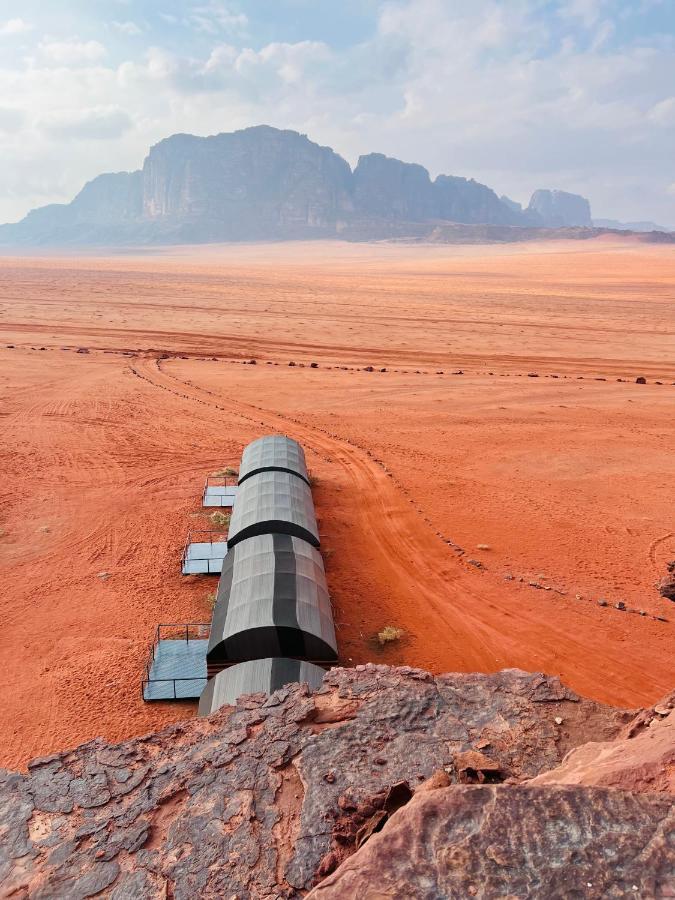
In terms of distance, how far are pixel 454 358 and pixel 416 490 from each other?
28.7 m

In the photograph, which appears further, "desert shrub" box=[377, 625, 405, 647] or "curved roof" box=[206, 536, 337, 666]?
"desert shrub" box=[377, 625, 405, 647]

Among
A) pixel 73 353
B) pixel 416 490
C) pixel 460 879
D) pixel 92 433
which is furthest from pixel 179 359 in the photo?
pixel 460 879

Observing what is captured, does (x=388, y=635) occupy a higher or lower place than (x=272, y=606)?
lower

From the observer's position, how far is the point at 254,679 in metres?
12.4

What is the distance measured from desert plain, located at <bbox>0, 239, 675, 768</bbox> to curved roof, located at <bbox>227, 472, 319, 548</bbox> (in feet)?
5.11

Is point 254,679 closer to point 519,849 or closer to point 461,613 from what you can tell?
point 461,613

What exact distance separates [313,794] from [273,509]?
11.6 m

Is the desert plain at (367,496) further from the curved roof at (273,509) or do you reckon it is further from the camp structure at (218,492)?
the curved roof at (273,509)

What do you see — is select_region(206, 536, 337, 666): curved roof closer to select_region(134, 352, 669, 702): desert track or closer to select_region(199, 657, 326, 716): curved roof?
select_region(199, 657, 326, 716): curved roof

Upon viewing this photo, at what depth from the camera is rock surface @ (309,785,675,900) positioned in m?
4.65

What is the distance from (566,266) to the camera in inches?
6334

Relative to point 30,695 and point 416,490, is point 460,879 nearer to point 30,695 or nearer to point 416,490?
point 30,695

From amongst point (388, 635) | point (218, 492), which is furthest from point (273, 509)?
point (388, 635)

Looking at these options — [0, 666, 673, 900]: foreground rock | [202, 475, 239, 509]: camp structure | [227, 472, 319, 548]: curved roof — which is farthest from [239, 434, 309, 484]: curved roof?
[0, 666, 673, 900]: foreground rock
